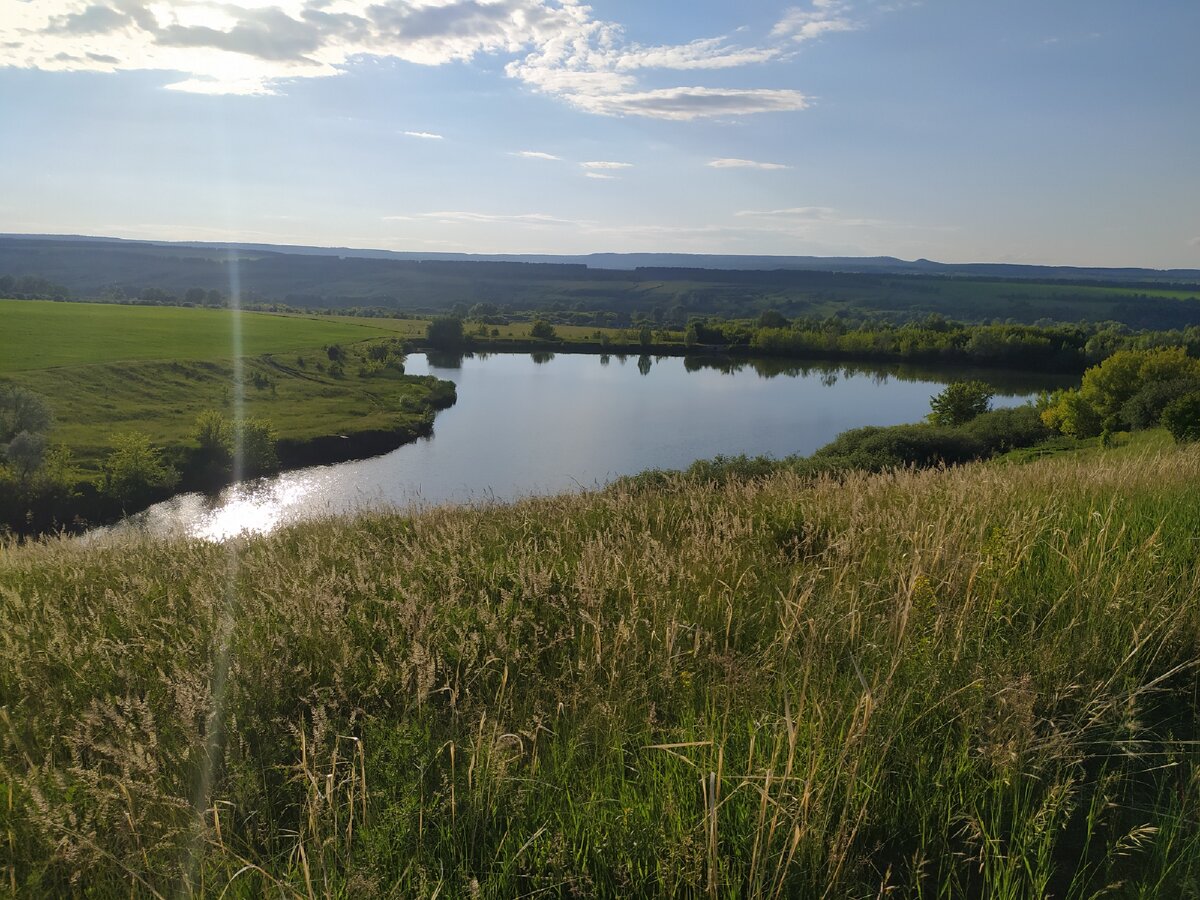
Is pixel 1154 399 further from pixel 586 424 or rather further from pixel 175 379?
pixel 175 379

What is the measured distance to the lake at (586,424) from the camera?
1543 inches

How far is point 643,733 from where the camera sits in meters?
2.42

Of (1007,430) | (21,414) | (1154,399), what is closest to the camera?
(1154,399)

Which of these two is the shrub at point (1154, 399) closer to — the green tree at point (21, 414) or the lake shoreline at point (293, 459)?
the lake shoreline at point (293, 459)

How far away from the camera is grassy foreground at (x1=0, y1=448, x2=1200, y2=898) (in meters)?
1.90

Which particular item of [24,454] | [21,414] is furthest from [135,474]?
[21,414]

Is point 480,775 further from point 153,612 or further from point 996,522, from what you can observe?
point 996,522

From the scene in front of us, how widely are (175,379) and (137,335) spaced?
21.8 meters

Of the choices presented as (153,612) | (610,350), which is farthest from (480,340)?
(153,612)

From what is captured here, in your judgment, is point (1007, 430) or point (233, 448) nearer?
point (1007, 430)

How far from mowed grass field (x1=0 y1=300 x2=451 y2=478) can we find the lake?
21.8 feet

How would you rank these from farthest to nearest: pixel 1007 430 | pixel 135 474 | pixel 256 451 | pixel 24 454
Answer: pixel 256 451 < pixel 135 474 < pixel 1007 430 < pixel 24 454

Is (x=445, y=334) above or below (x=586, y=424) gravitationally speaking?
above

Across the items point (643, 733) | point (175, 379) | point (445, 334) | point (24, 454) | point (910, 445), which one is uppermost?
point (643, 733)
